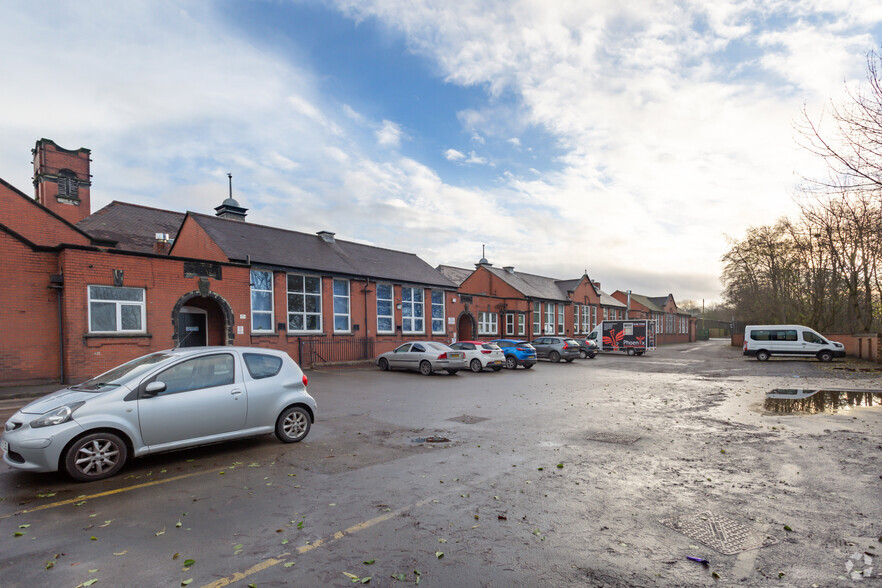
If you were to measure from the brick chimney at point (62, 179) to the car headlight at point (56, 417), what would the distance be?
92.2 feet

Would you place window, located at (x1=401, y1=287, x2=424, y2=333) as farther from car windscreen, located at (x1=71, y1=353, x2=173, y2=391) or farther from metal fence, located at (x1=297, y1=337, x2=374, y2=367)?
car windscreen, located at (x1=71, y1=353, x2=173, y2=391)

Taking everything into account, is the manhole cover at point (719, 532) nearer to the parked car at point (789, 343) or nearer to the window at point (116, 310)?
the window at point (116, 310)

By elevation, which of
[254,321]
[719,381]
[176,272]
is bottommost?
[719,381]

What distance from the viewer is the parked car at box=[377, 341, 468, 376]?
1977 cm

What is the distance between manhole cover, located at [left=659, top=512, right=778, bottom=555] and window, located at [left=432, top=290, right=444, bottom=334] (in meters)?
26.0

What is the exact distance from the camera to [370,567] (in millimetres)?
3719

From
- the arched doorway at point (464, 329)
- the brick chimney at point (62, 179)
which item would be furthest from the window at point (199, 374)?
the arched doorway at point (464, 329)

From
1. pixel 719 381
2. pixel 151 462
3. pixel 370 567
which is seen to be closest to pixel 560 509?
pixel 370 567

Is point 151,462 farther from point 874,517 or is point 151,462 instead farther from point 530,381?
Answer: point 530,381

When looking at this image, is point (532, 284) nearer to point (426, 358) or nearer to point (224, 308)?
point (426, 358)

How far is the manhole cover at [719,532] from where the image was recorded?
13.6ft

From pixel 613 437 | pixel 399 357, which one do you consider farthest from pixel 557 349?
pixel 613 437

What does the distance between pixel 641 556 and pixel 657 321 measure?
72016mm

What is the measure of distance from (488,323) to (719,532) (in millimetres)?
33115
